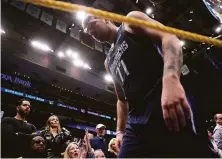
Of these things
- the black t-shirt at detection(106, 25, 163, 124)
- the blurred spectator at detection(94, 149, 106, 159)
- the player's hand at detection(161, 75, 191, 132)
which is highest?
the black t-shirt at detection(106, 25, 163, 124)

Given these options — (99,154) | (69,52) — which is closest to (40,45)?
(69,52)

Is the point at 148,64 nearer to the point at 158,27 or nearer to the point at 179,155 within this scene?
the point at 158,27

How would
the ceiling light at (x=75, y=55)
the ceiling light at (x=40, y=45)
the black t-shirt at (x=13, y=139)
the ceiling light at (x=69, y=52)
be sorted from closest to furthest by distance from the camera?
the black t-shirt at (x=13, y=139), the ceiling light at (x=40, y=45), the ceiling light at (x=69, y=52), the ceiling light at (x=75, y=55)

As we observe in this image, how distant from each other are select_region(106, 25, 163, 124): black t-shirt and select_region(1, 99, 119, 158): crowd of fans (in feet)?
7.78

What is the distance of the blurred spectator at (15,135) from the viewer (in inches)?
131

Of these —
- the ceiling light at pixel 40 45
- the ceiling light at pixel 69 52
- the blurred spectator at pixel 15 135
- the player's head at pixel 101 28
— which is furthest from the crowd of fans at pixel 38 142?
the ceiling light at pixel 69 52

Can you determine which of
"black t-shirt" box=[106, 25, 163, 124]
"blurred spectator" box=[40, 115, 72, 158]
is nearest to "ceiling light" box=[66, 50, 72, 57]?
"blurred spectator" box=[40, 115, 72, 158]

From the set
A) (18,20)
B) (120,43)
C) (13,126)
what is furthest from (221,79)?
(18,20)

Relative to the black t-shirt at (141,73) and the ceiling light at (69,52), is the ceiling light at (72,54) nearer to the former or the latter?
the ceiling light at (69,52)

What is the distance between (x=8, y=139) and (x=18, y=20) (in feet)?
24.3

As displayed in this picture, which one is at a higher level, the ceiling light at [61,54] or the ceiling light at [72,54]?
the ceiling light at [72,54]

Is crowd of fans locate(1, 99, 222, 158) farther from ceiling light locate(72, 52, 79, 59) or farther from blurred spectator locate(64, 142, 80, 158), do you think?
ceiling light locate(72, 52, 79, 59)

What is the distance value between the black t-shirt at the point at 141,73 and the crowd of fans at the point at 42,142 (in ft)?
7.46

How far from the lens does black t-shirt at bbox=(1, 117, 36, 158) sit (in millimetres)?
3326
